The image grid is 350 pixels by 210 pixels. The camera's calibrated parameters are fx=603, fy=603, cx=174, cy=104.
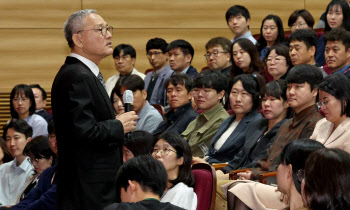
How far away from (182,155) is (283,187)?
27.6 inches

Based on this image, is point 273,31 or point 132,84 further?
point 273,31

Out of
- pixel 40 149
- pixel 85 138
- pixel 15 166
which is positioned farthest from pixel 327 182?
pixel 15 166

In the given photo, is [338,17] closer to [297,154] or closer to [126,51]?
[126,51]

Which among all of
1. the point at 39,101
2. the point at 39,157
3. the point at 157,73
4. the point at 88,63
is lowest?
the point at 39,157

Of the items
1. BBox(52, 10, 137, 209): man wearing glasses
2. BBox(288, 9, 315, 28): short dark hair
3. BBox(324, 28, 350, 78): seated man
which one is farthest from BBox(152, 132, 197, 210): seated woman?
BBox(288, 9, 315, 28): short dark hair

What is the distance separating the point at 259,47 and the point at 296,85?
2.20m

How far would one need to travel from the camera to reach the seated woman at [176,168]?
2613 mm

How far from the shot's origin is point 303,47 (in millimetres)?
4297

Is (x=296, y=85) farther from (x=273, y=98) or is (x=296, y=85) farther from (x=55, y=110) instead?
(x=55, y=110)

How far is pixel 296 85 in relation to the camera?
325cm

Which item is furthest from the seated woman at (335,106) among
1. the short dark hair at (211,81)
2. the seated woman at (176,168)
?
the short dark hair at (211,81)

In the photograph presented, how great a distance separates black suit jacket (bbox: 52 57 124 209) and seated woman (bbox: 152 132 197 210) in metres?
0.48

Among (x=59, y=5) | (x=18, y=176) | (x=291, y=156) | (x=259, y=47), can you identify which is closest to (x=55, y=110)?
(x=291, y=156)

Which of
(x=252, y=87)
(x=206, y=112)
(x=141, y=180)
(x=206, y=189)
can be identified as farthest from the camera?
(x=206, y=112)
